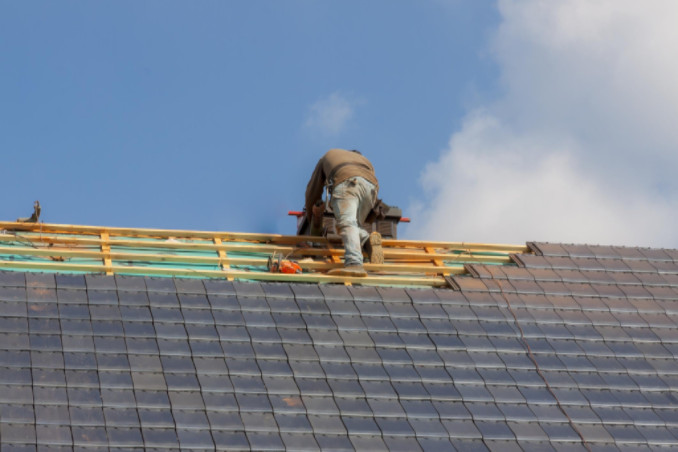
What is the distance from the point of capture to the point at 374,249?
1423 centimetres

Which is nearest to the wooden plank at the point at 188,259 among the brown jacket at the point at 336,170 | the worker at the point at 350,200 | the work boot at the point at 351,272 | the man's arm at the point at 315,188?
the worker at the point at 350,200

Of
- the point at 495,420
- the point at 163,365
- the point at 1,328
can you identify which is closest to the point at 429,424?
the point at 495,420

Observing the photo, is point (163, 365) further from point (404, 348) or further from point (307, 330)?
point (404, 348)

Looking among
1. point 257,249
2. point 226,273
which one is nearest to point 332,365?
point 226,273

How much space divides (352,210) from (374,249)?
0.54 m

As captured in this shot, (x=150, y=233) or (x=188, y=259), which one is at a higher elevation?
(x=150, y=233)

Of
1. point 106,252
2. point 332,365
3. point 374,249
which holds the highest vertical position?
point 106,252

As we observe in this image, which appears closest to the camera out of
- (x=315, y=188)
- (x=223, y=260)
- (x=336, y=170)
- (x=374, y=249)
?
(x=223, y=260)

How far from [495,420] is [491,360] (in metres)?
1.00

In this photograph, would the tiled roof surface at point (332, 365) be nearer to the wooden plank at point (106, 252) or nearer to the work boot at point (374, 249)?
the wooden plank at point (106, 252)

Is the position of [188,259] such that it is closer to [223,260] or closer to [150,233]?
[223,260]

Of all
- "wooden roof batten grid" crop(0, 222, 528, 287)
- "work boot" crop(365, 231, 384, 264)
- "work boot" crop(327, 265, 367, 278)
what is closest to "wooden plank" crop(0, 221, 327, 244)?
"wooden roof batten grid" crop(0, 222, 528, 287)

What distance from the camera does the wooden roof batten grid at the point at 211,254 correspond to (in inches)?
523

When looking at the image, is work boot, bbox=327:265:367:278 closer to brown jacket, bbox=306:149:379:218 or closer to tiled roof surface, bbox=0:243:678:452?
tiled roof surface, bbox=0:243:678:452
